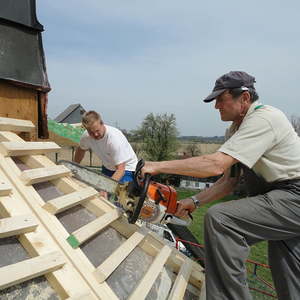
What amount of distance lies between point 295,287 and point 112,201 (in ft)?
5.71

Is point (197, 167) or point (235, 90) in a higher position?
point (235, 90)

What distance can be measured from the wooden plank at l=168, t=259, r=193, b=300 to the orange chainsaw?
40 cm

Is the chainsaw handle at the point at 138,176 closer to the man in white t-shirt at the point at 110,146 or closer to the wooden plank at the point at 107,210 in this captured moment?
the wooden plank at the point at 107,210

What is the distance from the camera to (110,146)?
4422 mm

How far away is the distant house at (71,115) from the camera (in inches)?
921

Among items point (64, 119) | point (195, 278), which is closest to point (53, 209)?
point (195, 278)

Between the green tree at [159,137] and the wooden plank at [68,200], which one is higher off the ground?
the wooden plank at [68,200]

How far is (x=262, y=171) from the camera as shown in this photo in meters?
2.57

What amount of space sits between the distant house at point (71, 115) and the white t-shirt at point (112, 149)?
19.1m

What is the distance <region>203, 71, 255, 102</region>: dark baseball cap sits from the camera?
8.32 feet

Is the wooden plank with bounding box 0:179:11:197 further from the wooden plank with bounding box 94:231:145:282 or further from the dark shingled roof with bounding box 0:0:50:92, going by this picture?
the dark shingled roof with bounding box 0:0:50:92

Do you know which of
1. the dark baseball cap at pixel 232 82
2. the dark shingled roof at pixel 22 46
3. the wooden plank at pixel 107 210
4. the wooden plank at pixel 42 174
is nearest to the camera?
the wooden plank at pixel 42 174

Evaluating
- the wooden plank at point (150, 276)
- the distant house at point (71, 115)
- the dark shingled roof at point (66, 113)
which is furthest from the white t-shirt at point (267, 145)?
the dark shingled roof at point (66, 113)

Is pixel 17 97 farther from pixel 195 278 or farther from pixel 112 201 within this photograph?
pixel 195 278
